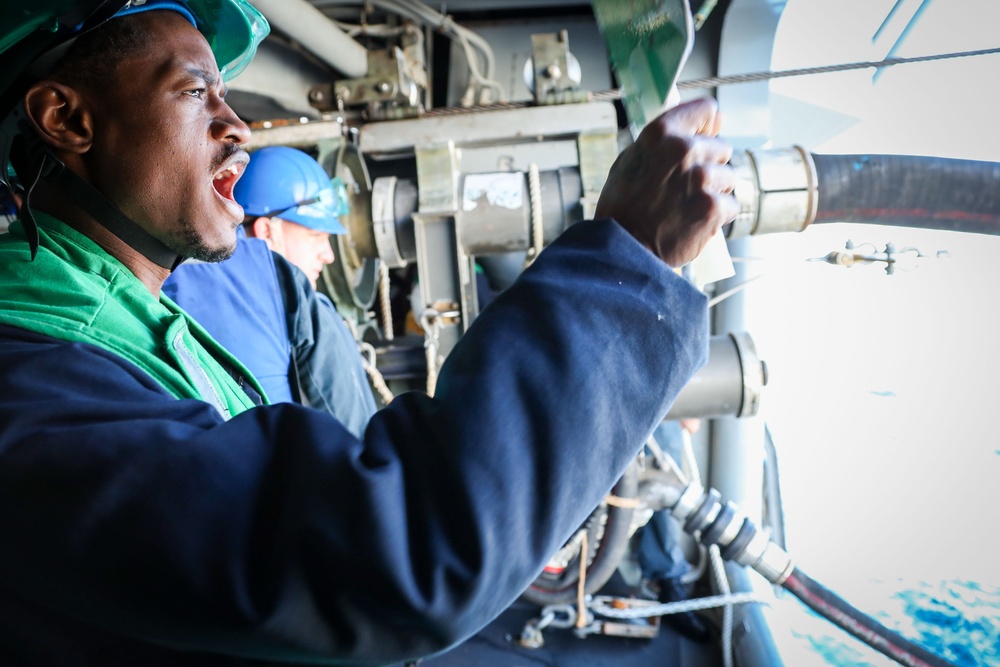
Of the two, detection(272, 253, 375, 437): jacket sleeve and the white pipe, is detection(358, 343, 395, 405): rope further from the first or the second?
the white pipe

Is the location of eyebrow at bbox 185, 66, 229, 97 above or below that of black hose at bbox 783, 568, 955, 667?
above

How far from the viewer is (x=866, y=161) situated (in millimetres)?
1536

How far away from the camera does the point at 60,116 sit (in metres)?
0.71

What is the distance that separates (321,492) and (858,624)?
1980mm

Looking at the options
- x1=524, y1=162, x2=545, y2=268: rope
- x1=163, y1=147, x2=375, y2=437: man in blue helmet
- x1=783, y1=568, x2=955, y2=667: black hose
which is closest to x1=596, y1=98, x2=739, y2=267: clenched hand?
x1=163, y1=147, x2=375, y2=437: man in blue helmet

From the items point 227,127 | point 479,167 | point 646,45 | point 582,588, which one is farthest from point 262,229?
point 582,588

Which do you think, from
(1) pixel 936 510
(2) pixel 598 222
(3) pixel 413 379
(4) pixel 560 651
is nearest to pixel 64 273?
(2) pixel 598 222

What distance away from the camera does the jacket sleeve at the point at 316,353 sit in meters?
1.57

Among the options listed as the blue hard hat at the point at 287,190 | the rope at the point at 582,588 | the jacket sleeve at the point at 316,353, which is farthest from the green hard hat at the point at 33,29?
the rope at the point at 582,588

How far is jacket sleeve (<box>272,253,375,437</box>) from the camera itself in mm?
1568

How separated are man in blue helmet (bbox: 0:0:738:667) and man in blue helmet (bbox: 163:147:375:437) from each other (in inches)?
29.9

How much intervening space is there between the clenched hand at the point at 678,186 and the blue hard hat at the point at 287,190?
1.69 meters

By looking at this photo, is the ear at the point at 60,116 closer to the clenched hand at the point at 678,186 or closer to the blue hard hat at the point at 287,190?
the clenched hand at the point at 678,186

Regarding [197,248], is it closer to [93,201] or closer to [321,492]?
[93,201]
